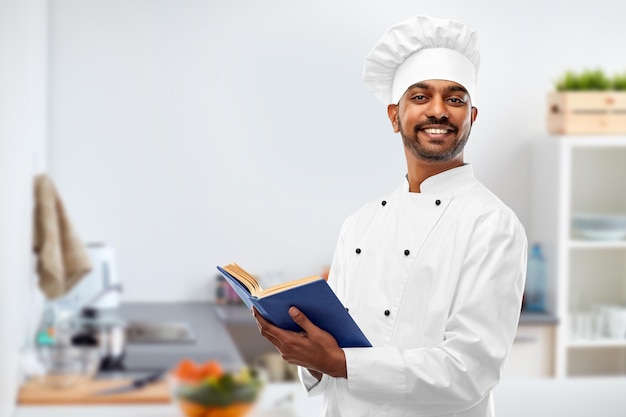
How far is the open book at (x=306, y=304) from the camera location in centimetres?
106

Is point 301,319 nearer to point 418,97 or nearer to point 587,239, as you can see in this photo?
point 418,97

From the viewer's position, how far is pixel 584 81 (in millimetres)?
3561

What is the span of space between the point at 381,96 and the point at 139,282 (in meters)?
2.35

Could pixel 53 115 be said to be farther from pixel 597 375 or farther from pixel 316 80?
pixel 597 375

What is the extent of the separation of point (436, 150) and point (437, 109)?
5 centimetres

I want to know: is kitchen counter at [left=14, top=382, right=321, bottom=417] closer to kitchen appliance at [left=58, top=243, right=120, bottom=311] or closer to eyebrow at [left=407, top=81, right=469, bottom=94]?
eyebrow at [left=407, top=81, right=469, bottom=94]

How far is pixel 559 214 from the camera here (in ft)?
11.6

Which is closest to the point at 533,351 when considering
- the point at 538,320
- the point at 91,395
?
the point at 538,320

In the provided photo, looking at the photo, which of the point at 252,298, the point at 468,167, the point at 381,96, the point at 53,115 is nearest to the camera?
the point at 252,298

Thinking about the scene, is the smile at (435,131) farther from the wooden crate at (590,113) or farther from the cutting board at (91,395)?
the wooden crate at (590,113)

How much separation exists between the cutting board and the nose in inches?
45.9

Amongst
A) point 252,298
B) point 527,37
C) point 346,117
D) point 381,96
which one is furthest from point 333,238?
point 252,298

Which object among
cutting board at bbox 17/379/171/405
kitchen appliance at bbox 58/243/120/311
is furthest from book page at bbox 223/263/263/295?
kitchen appliance at bbox 58/243/120/311

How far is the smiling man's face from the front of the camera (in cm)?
116
